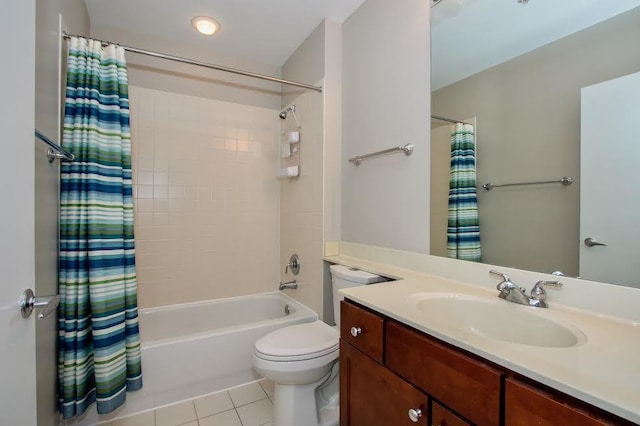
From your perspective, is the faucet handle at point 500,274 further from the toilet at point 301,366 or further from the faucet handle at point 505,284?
the toilet at point 301,366

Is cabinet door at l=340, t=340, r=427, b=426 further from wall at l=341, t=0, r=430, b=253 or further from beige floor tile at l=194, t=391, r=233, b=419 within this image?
beige floor tile at l=194, t=391, r=233, b=419

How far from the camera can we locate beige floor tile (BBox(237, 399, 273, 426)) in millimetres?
1626

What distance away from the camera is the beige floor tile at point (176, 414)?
5.32 ft

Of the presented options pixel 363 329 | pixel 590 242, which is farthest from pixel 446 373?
pixel 590 242

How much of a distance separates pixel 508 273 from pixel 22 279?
1.50 m

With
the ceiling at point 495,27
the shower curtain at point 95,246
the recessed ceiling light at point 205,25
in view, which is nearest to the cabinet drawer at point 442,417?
the ceiling at point 495,27

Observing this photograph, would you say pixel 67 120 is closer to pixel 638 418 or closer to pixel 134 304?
pixel 134 304

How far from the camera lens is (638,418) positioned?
45 cm

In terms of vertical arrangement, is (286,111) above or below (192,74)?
below

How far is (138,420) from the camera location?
1642 millimetres

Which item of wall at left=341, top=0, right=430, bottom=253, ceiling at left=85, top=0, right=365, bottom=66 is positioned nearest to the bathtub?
wall at left=341, top=0, right=430, bottom=253

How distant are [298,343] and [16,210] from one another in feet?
3.97

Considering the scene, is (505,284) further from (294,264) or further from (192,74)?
(192,74)

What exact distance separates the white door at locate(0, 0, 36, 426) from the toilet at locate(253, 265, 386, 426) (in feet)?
2.75
